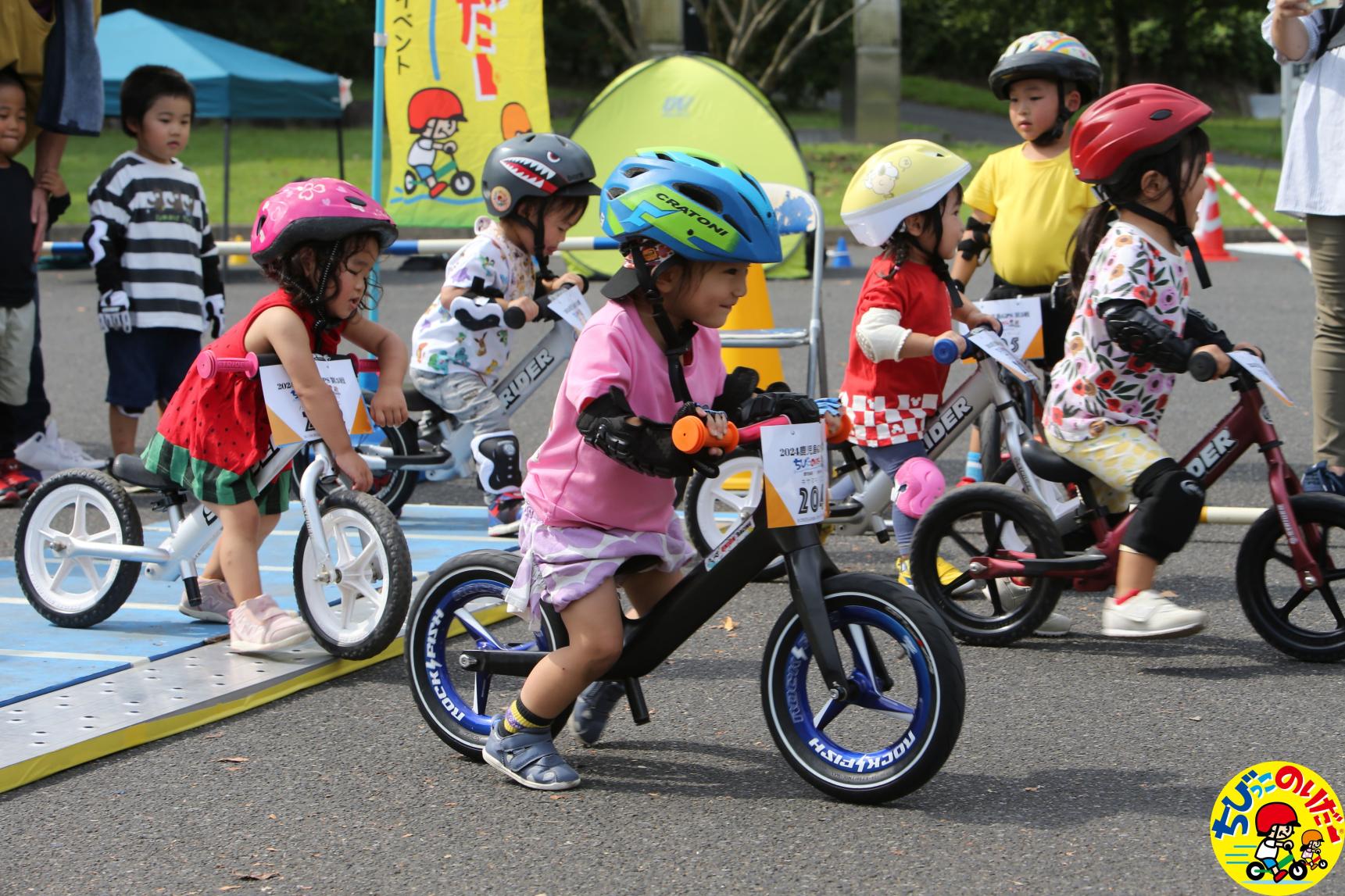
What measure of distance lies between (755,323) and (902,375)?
7.65ft

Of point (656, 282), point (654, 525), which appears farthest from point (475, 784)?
point (656, 282)

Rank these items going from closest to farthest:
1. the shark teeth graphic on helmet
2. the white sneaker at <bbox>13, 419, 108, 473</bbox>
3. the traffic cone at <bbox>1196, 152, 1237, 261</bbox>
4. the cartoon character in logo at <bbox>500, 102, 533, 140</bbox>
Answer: the shark teeth graphic on helmet, the white sneaker at <bbox>13, 419, 108, 473</bbox>, the cartoon character in logo at <bbox>500, 102, 533, 140</bbox>, the traffic cone at <bbox>1196, 152, 1237, 261</bbox>

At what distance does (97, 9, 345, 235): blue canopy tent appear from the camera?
57.1ft

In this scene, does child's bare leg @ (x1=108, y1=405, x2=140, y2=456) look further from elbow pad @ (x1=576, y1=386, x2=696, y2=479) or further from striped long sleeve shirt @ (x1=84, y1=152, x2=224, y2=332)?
elbow pad @ (x1=576, y1=386, x2=696, y2=479)

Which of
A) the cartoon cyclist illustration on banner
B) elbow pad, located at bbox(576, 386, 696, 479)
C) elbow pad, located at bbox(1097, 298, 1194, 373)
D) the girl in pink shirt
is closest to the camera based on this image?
the cartoon cyclist illustration on banner

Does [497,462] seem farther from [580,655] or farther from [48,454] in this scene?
[580,655]

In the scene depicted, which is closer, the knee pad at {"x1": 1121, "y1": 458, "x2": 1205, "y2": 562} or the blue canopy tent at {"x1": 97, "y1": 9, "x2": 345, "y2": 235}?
the knee pad at {"x1": 1121, "y1": 458, "x2": 1205, "y2": 562}

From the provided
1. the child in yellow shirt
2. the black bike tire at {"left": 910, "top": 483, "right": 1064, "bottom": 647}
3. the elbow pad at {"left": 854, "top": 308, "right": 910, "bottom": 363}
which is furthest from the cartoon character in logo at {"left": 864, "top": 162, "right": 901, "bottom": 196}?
the child in yellow shirt

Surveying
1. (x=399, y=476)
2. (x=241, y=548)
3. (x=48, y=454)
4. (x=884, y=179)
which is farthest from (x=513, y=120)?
(x=241, y=548)

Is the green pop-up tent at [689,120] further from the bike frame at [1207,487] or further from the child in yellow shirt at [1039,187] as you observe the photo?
the bike frame at [1207,487]

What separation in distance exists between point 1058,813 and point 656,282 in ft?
4.86

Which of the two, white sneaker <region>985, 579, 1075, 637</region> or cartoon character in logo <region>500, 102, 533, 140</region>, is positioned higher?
cartoon character in logo <region>500, 102, 533, 140</region>

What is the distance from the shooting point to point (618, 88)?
13.8m

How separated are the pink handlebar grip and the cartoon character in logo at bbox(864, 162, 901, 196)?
6.47 ft
